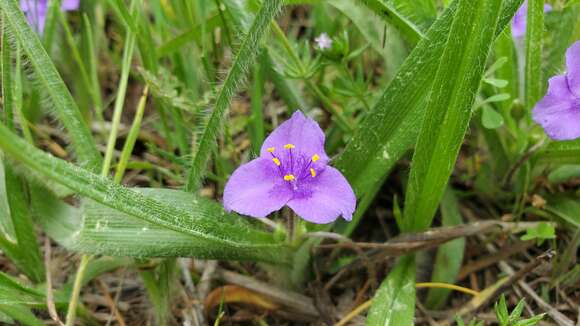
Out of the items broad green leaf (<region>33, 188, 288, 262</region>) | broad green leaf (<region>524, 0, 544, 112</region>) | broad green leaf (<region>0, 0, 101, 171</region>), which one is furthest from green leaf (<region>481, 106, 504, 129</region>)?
broad green leaf (<region>0, 0, 101, 171</region>)

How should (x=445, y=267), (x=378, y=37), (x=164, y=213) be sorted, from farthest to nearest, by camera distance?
(x=378, y=37), (x=445, y=267), (x=164, y=213)

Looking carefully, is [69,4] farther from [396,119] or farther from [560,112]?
[560,112]

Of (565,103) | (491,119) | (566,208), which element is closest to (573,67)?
(565,103)

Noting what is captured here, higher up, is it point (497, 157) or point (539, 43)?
point (539, 43)

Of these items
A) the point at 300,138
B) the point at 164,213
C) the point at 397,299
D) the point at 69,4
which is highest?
the point at 69,4

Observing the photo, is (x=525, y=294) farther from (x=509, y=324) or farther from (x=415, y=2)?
(x=415, y=2)

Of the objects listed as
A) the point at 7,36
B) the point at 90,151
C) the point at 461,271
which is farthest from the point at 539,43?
the point at 7,36
